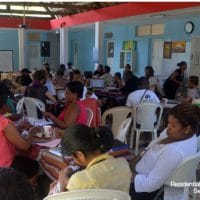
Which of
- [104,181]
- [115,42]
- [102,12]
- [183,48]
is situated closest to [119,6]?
[102,12]

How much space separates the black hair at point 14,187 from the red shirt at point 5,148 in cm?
145

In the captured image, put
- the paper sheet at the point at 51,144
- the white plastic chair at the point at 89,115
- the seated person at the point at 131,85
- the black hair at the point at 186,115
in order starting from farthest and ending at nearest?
1. the seated person at the point at 131,85
2. the white plastic chair at the point at 89,115
3. the paper sheet at the point at 51,144
4. the black hair at the point at 186,115

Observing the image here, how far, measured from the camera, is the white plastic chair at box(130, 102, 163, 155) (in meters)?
4.71

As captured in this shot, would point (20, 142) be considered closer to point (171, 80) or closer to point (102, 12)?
point (171, 80)

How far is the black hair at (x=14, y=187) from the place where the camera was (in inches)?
36.4

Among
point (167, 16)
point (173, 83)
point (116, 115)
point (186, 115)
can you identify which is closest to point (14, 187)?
point (186, 115)

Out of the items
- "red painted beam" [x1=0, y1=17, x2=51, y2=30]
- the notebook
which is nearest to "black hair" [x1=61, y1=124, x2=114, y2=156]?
the notebook

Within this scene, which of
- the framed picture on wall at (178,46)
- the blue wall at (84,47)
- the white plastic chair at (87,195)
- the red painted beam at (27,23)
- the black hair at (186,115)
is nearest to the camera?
Answer: the white plastic chair at (87,195)

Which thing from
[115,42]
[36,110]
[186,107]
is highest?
[115,42]

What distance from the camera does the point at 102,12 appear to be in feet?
29.6

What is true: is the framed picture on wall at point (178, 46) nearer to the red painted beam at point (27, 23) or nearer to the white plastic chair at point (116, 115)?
the white plastic chair at point (116, 115)

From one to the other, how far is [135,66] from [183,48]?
240cm

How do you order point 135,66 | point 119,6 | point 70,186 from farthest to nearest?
point 135,66 → point 119,6 → point 70,186

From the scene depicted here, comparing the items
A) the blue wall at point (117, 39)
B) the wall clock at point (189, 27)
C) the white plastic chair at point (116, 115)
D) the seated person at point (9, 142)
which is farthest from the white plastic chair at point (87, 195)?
the wall clock at point (189, 27)
